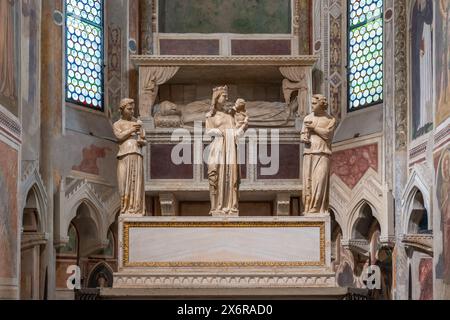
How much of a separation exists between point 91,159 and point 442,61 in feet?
21.0

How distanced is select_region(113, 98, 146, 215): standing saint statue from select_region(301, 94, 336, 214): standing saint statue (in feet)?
7.19

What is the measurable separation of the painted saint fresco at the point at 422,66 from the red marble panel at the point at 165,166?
4097mm

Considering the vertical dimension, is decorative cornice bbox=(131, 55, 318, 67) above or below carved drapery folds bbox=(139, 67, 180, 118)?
above

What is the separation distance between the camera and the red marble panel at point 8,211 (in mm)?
16547

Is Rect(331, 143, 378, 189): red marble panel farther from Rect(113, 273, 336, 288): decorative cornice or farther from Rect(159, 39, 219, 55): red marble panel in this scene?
Rect(113, 273, 336, 288): decorative cornice

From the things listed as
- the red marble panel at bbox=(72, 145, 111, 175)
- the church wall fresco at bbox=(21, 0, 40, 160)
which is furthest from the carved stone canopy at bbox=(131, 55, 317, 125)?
the church wall fresco at bbox=(21, 0, 40, 160)

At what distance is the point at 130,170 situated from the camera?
54.9ft

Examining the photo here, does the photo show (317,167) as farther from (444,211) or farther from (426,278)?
(426,278)

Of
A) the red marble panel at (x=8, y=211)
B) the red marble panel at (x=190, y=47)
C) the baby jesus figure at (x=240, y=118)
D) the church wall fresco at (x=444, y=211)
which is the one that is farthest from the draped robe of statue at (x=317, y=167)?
the red marble panel at (x=190, y=47)

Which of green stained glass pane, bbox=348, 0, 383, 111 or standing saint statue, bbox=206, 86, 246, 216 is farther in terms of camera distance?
green stained glass pane, bbox=348, 0, 383, 111

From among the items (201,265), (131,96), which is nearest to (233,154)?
(201,265)

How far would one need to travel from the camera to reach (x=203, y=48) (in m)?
22.4

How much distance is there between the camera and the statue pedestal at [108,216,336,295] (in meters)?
16.3
